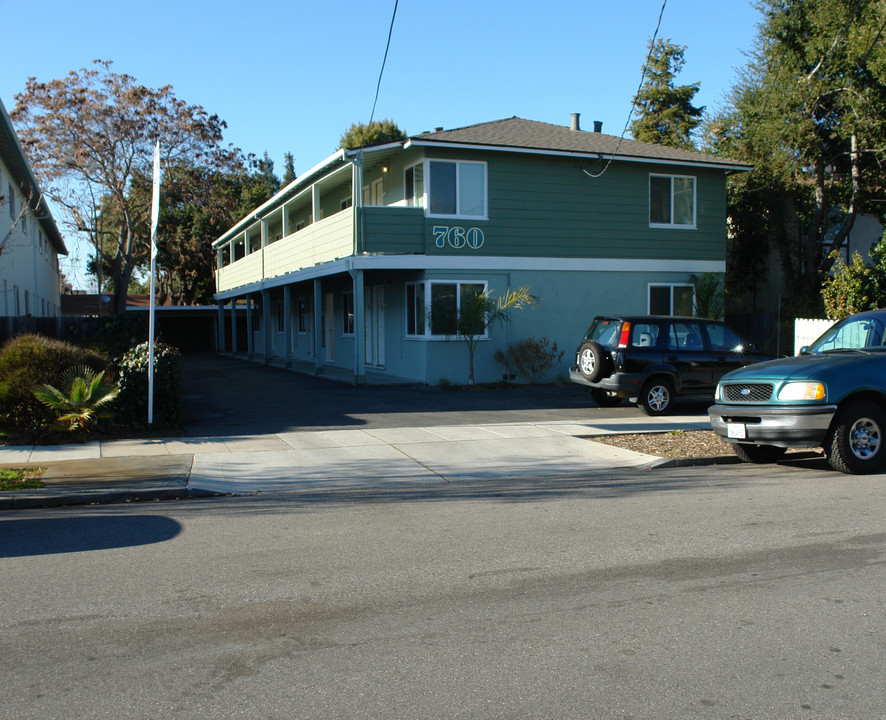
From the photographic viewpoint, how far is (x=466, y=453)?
11156 millimetres

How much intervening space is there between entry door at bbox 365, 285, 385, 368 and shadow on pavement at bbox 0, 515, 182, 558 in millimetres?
15436

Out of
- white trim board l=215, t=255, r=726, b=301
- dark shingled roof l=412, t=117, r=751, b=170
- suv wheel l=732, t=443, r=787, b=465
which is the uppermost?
dark shingled roof l=412, t=117, r=751, b=170

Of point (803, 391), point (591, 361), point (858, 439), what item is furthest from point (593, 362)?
point (858, 439)

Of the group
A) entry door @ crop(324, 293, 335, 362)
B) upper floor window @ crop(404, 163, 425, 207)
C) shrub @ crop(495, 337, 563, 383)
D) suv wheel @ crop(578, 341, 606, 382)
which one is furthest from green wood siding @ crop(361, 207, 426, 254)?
entry door @ crop(324, 293, 335, 362)

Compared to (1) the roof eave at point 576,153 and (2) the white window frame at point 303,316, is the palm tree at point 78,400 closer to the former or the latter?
(1) the roof eave at point 576,153

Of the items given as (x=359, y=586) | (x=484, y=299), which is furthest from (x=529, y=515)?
(x=484, y=299)

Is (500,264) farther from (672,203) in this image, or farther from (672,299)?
(672,203)

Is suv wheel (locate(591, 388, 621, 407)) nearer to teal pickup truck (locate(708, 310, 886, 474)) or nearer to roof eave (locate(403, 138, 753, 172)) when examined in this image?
teal pickup truck (locate(708, 310, 886, 474))

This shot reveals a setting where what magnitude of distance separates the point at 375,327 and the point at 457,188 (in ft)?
17.5

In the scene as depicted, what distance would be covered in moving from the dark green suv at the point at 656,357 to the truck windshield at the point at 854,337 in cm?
418

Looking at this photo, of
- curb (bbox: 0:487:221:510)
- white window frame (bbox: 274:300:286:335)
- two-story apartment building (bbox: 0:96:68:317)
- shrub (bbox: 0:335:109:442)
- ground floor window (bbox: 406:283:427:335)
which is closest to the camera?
curb (bbox: 0:487:221:510)

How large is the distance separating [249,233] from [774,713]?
3609 cm

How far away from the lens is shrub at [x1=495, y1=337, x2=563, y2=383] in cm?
2041

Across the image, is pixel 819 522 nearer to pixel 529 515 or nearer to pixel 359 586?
pixel 529 515
